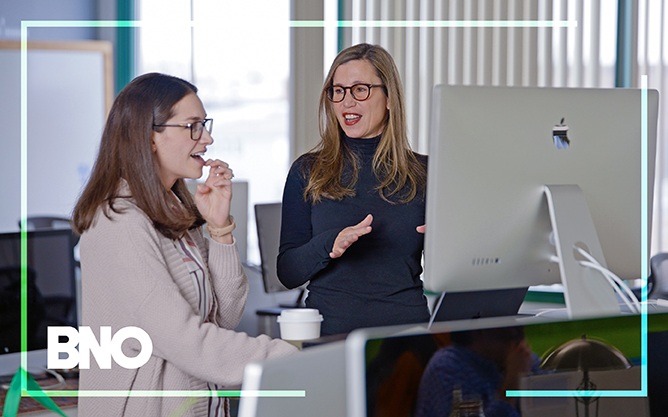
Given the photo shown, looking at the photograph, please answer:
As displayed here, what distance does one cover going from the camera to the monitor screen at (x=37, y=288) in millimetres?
2146

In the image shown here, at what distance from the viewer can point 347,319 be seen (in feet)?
5.56

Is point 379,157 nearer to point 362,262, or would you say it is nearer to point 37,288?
point 362,262

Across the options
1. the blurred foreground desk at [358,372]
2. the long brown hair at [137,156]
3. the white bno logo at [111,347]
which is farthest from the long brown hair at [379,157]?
the blurred foreground desk at [358,372]

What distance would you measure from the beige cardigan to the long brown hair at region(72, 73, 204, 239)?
1.3 inches

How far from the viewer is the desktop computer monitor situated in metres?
1.22

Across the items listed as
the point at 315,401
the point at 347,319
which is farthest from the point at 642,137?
the point at 315,401

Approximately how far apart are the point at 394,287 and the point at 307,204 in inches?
11.6

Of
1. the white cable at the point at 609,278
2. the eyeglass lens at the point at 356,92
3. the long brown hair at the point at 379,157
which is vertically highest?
the eyeglass lens at the point at 356,92

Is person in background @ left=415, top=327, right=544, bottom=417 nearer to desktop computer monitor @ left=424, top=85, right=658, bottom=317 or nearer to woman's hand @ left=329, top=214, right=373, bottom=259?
desktop computer monitor @ left=424, top=85, right=658, bottom=317

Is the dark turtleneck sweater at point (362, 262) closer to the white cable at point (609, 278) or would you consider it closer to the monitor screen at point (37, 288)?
the white cable at point (609, 278)

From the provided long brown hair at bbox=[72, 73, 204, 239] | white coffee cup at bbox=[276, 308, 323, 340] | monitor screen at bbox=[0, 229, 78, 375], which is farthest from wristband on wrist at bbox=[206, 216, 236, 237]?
monitor screen at bbox=[0, 229, 78, 375]

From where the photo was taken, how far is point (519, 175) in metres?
1.28

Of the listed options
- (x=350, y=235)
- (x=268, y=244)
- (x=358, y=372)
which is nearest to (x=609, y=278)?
(x=350, y=235)

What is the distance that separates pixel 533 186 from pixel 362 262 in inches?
21.7
